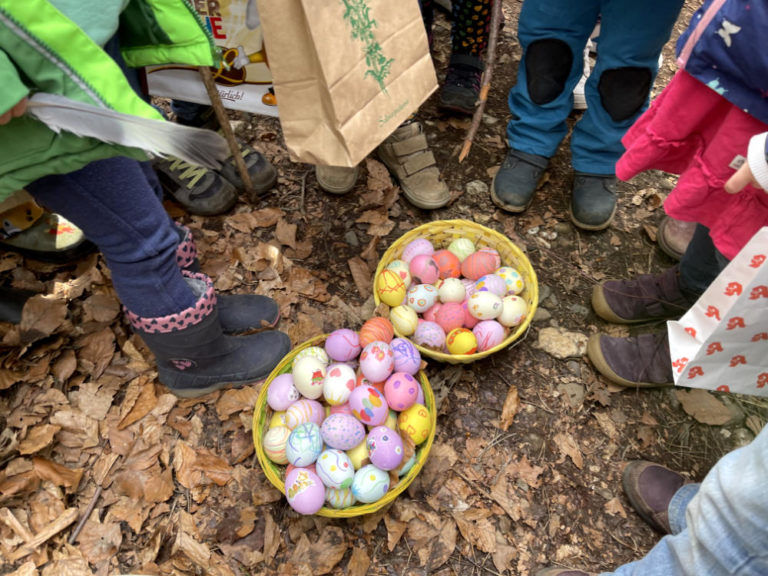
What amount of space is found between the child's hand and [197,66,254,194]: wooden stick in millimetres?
1138

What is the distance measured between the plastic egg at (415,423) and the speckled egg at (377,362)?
0.14 metres

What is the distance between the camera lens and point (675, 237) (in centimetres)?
234

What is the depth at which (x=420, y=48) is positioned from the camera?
1920 mm

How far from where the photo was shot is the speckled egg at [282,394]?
67.6 inches

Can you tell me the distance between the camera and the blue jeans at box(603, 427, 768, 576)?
75 centimetres

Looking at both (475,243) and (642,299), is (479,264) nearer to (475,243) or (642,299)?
(475,243)

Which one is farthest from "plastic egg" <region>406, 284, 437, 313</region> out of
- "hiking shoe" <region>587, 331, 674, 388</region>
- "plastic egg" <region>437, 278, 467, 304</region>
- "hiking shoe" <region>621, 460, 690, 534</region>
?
"hiking shoe" <region>621, 460, 690, 534</region>

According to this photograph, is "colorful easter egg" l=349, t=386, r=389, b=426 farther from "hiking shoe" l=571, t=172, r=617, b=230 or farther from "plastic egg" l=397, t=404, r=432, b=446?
"hiking shoe" l=571, t=172, r=617, b=230

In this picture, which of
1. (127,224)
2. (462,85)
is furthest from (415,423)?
(462,85)

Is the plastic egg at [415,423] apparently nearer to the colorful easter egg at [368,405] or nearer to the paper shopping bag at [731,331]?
the colorful easter egg at [368,405]

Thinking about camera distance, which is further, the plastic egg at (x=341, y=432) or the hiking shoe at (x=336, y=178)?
the hiking shoe at (x=336, y=178)

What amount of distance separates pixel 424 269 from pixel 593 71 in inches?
45.2

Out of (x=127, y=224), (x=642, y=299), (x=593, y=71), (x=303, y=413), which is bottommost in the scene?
(x=642, y=299)

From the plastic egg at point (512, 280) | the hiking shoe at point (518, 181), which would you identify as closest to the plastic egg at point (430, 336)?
the plastic egg at point (512, 280)
